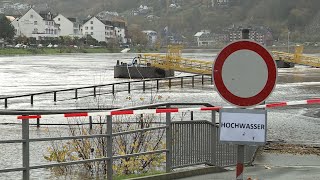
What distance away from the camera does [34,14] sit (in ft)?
654

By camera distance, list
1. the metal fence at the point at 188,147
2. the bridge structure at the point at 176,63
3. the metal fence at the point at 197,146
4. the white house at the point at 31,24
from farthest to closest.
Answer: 1. the white house at the point at 31,24
2. the bridge structure at the point at 176,63
3. the metal fence at the point at 197,146
4. the metal fence at the point at 188,147

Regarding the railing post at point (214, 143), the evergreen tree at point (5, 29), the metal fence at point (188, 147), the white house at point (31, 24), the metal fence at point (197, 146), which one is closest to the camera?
the metal fence at point (188, 147)

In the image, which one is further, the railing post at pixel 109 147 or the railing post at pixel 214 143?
the railing post at pixel 214 143

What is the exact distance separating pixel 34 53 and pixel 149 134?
487 feet

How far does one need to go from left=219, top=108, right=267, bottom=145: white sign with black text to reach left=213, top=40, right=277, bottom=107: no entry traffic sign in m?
→ 0.11

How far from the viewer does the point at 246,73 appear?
546 cm

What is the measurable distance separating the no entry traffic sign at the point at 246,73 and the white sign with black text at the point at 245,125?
113 millimetres

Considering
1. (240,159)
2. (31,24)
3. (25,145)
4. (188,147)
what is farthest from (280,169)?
(31,24)

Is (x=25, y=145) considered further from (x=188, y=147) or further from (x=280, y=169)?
(x=280, y=169)

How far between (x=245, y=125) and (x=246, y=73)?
454mm

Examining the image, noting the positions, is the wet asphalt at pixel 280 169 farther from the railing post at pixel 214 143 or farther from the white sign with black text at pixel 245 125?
the white sign with black text at pixel 245 125

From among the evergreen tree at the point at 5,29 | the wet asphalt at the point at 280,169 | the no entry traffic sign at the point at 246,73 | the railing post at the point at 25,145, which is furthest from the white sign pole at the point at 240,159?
the evergreen tree at the point at 5,29

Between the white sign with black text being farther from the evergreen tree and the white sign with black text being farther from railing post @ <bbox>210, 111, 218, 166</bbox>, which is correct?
the evergreen tree

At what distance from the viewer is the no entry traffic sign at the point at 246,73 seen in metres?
5.44
